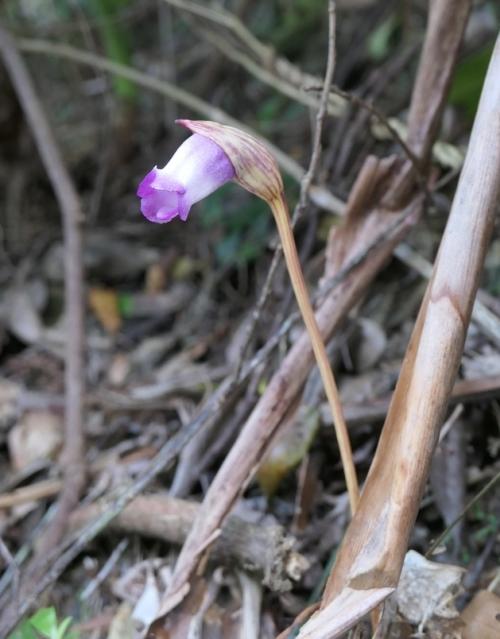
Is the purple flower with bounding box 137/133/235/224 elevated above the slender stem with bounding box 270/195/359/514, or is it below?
above

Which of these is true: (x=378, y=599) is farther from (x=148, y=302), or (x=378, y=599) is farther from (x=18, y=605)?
Answer: (x=148, y=302)

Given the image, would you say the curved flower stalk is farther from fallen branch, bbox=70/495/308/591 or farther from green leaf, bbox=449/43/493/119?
green leaf, bbox=449/43/493/119

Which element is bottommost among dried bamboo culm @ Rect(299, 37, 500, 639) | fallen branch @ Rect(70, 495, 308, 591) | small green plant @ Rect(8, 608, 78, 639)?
fallen branch @ Rect(70, 495, 308, 591)

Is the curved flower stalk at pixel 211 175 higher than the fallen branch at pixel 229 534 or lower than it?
higher

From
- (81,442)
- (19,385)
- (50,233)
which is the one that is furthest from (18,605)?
(50,233)

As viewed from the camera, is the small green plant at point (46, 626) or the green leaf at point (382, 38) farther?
the green leaf at point (382, 38)

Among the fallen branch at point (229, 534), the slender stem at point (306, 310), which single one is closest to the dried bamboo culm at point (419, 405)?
the slender stem at point (306, 310)

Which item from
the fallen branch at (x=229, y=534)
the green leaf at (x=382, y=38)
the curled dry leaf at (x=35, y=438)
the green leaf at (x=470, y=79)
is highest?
the green leaf at (x=382, y=38)

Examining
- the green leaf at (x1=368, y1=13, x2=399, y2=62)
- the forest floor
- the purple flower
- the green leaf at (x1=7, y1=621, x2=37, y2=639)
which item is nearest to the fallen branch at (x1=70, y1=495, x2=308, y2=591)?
the forest floor

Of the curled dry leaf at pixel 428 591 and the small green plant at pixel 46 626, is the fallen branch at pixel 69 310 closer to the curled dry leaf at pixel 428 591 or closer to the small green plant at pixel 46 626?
the small green plant at pixel 46 626
